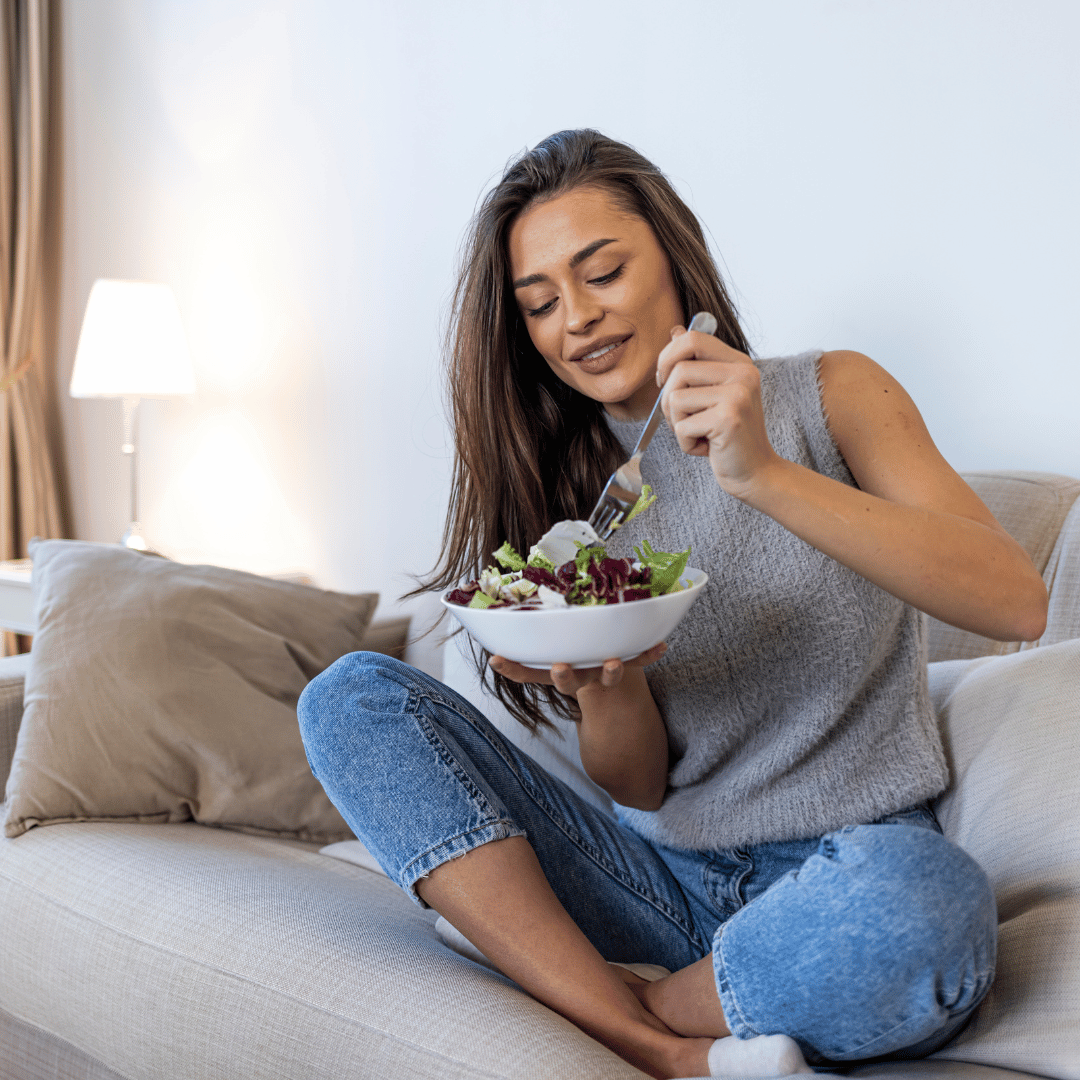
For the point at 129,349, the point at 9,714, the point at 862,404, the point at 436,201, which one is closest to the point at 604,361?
the point at 862,404

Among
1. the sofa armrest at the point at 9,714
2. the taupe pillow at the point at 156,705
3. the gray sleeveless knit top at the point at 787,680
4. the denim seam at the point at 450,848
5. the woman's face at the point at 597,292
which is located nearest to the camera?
the denim seam at the point at 450,848

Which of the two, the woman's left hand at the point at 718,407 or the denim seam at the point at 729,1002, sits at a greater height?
the woman's left hand at the point at 718,407

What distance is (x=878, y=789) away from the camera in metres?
1.11

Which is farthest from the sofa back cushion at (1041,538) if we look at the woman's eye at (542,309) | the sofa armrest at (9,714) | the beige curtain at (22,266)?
the beige curtain at (22,266)

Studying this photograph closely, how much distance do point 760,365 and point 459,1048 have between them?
0.79 m

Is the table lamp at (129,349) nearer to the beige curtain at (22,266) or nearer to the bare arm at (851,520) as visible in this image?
the beige curtain at (22,266)

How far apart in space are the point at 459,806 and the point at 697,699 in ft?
1.10

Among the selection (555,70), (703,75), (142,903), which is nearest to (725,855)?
(142,903)

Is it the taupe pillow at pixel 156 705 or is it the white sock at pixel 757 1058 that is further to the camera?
the taupe pillow at pixel 156 705

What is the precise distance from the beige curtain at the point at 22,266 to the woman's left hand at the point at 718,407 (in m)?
2.86

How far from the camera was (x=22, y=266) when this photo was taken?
3.26 m

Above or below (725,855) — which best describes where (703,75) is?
above

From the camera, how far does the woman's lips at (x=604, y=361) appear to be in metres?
1.24

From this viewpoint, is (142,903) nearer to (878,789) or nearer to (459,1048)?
(459,1048)
